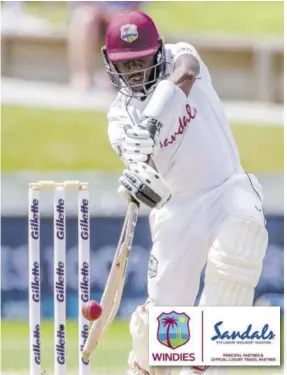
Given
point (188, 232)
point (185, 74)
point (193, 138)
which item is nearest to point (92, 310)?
point (188, 232)

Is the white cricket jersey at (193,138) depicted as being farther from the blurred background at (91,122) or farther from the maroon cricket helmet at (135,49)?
the blurred background at (91,122)

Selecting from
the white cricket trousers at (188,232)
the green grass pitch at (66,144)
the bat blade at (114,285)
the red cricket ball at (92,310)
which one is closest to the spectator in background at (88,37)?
the green grass pitch at (66,144)

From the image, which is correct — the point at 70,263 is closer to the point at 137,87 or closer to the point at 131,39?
the point at 137,87

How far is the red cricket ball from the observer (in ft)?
13.1

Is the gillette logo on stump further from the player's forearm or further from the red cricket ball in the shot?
the player's forearm

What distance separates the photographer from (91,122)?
7461mm

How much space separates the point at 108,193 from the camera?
6238mm

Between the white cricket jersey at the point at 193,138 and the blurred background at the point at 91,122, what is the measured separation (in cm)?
139

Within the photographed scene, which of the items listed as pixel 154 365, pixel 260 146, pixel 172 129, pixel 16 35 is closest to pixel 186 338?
pixel 154 365

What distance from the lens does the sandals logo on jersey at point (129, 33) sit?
4078 mm

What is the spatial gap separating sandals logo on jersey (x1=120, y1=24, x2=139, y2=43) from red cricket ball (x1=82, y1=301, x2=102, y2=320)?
867mm

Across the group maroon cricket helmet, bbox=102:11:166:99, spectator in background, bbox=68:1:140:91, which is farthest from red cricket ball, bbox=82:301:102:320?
spectator in background, bbox=68:1:140:91

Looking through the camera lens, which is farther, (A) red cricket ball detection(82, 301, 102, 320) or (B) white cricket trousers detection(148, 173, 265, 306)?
(B) white cricket trousers detection(148, 173, 265, 306)

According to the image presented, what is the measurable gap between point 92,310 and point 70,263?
7.39 feet
